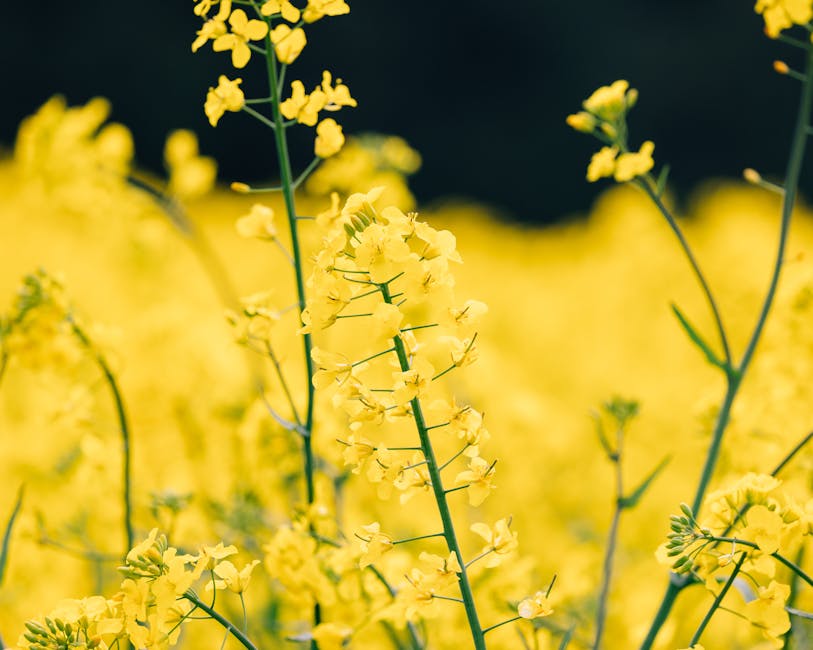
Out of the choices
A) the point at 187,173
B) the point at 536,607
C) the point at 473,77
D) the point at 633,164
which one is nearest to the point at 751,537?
the point at 536,607

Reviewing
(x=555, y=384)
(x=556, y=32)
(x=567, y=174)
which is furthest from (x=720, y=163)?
(x=555, y=384)

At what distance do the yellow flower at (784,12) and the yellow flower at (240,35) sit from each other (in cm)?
55

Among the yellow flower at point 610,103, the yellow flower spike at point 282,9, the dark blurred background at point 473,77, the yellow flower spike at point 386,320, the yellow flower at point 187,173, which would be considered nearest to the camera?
the yellow flower spike at point 386,320

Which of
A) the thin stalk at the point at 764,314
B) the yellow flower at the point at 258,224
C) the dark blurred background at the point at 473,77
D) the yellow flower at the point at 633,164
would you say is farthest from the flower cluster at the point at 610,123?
the dark blurred background at the point at 473,77

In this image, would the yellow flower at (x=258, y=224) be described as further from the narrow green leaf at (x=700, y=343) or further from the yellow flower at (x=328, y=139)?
the narrow green leaf at (x=700, y=343)

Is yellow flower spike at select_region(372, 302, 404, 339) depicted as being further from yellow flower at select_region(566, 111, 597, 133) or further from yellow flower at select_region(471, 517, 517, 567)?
yellow flower at select_region(566, 111, 597, 133)

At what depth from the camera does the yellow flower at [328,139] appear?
3.58ft

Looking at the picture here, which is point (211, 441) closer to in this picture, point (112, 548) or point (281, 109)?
point (112, 548)

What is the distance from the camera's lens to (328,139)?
3.61 feet

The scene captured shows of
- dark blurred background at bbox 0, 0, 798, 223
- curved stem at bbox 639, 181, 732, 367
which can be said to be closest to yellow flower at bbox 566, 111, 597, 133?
curved stem at bbox 639, 181, 732, 367

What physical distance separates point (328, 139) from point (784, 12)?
0.54 meters

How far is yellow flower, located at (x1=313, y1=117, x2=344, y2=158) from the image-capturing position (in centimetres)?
109

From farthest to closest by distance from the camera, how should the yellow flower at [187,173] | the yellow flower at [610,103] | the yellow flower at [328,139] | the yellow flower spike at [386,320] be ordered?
the yellow flower at [187,173], the yellow flower at [610,103], the yellow flower at [328,139], the yellow flower spike at [386,320]

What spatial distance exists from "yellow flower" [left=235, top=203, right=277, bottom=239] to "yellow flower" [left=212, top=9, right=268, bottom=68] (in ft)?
0.70
